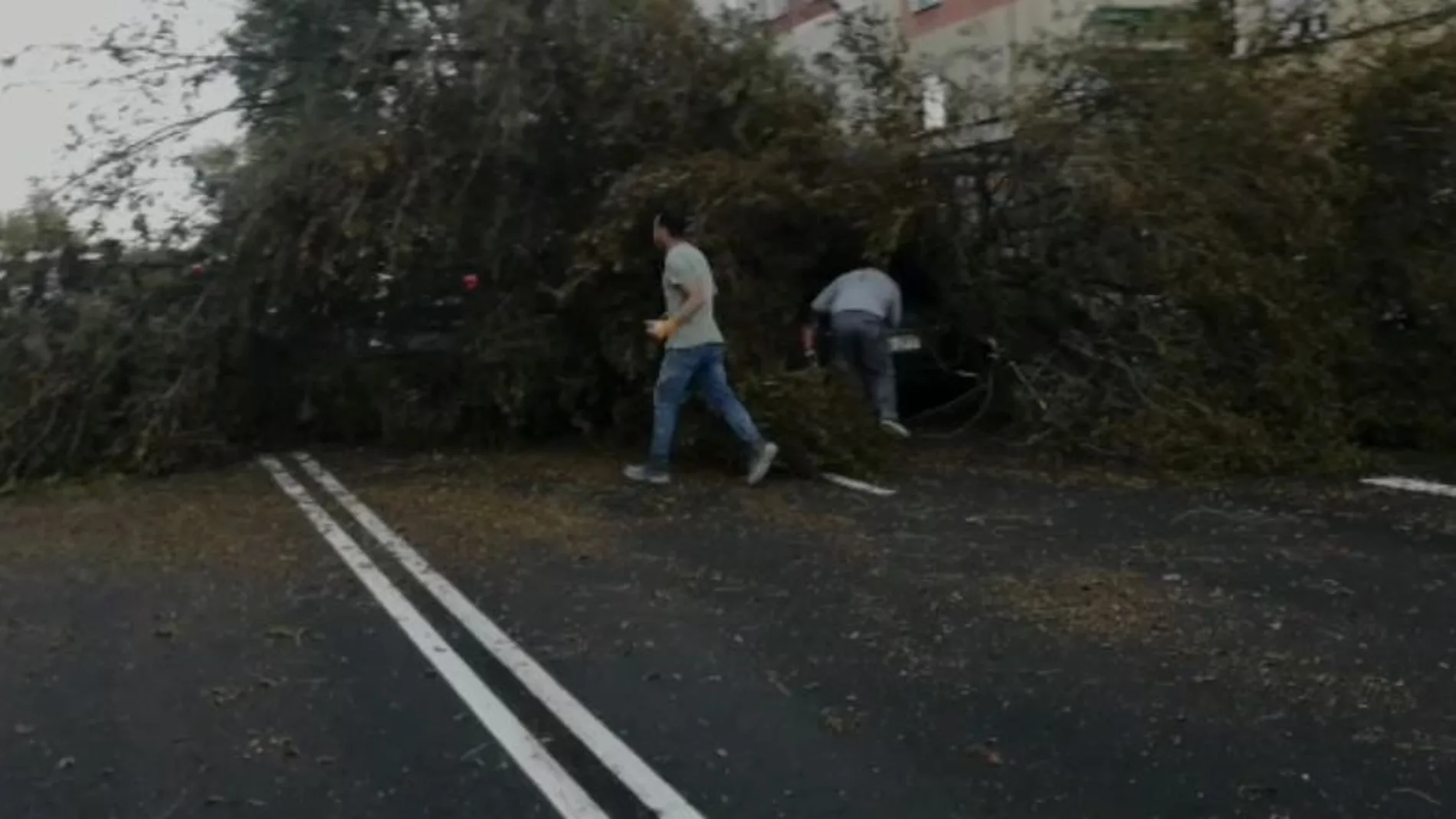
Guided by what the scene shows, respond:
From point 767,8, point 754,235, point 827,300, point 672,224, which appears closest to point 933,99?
point 767,8

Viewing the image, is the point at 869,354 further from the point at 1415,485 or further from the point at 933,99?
the point at 1415,485

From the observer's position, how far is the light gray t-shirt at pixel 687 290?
40.2 feet

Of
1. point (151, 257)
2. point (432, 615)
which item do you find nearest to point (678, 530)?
point (432, 615)

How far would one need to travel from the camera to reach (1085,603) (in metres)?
8.30

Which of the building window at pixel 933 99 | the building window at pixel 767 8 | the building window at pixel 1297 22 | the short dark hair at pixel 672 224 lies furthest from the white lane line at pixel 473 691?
the building window at pixel 1297 22

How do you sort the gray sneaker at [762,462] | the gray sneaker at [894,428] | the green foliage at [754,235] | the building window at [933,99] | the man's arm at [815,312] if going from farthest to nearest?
1. the building window at [933,99]
2. the man's arm at [815,312]
3. the gray sneaker at [894,428]
4. the green foliage at [754,235]
5. the gray sneaker at [762,462]

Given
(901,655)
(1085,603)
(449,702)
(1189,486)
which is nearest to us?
Answer: (449,702)

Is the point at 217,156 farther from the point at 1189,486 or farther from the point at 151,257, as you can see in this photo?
the point at 1189,486

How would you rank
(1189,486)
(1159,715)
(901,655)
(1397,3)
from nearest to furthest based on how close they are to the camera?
(1159,715) < (901,655) < (1189,486) < (1397,3)

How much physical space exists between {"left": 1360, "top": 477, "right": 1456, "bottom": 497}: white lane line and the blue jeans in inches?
152

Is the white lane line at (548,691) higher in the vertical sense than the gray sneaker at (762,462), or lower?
higher

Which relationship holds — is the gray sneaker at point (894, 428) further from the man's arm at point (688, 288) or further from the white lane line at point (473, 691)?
the white lane line at point (473, 691)

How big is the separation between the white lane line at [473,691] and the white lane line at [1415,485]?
6.16 m

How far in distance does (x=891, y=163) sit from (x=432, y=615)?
6930 mm
